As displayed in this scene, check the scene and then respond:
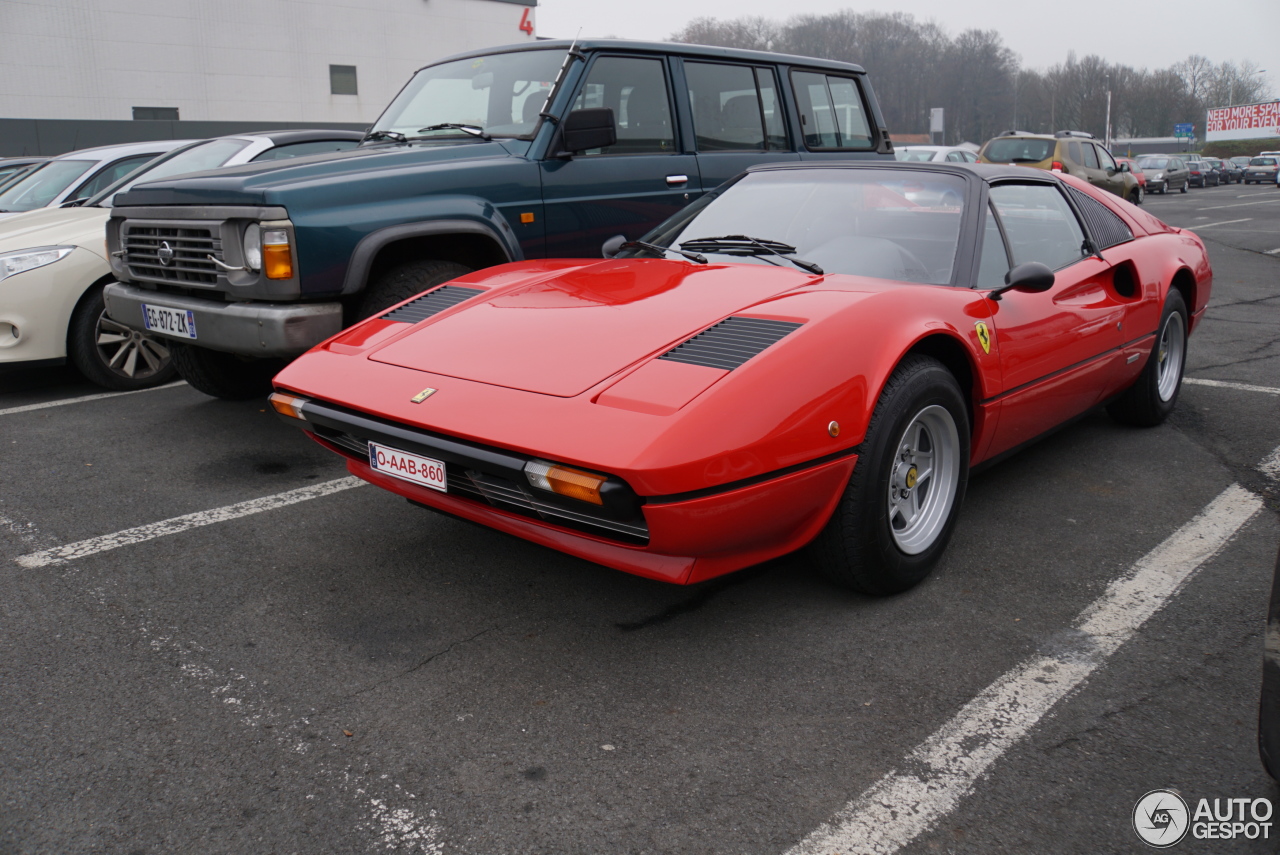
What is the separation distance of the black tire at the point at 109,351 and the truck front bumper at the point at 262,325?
1.54m

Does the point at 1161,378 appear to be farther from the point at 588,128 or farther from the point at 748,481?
the point at 748,481

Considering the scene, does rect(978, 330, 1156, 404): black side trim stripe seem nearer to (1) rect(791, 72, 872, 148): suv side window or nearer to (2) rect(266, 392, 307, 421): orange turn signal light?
(2) rect(266, 392, 307, 421): orange turn signal light

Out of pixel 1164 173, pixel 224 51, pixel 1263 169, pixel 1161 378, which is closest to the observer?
pixel 1161 378

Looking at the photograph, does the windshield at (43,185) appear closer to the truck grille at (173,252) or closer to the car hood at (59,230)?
the car hood at (59,230)

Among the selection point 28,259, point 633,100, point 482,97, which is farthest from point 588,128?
point 28,259

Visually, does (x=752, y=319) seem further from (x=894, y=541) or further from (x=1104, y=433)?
(x=1104, y=433)

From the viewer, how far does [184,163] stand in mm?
6238

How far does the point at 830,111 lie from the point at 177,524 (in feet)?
15.4

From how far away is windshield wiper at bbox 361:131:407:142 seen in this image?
16.4 feet

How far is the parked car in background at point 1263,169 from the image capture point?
1657 inches

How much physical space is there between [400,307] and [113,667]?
145 centimetres

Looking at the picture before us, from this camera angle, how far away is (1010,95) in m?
90.6

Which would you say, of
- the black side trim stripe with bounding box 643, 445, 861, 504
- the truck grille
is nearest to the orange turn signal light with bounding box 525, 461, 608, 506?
the black side trim stripe with bounding box 643, 445, 861, 504

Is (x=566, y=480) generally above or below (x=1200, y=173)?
below
